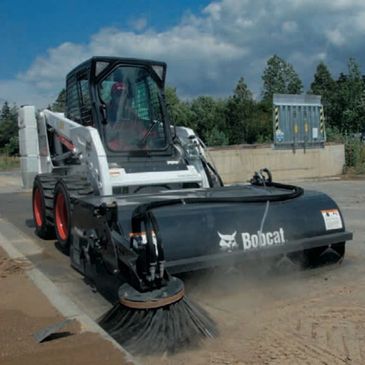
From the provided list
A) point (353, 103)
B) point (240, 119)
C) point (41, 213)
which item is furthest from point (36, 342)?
point (240, 119)

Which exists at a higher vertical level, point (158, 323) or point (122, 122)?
point (122, 122)

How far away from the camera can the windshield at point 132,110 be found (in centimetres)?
750

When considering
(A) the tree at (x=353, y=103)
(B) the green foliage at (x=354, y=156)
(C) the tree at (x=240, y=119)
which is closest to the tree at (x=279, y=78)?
(C) the tree at (x=240, y=119)

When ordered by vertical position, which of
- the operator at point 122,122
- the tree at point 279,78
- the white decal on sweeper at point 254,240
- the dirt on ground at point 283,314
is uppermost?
the tree at point 279,78

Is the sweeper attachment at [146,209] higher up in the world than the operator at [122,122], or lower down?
lower down

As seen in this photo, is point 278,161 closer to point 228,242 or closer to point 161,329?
point 228,242

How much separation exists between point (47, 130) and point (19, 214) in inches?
147

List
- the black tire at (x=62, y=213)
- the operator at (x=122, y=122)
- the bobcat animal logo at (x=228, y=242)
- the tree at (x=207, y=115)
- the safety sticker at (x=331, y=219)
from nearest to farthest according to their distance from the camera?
the bobcat animal logo at (x=228, y=242) < the safety sticker at (x=331, y=219) < the black tire at (x=62, y=213) < the operator at (x=122, y=122) < the tree at (x=207, y=115)

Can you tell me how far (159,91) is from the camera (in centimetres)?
806

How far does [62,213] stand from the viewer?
291 inches

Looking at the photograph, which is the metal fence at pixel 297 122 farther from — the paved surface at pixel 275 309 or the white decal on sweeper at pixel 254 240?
the white decal on sweeper at pixel 254 240

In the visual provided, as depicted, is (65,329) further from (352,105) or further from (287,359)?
(352,105)

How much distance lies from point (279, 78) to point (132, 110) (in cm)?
6486

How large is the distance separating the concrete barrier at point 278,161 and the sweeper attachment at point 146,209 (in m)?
11.8
